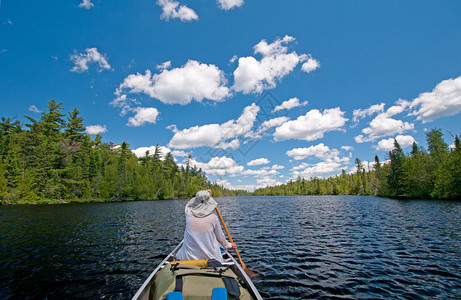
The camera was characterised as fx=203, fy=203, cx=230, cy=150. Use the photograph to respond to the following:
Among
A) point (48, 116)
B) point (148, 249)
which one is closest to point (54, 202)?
point (48, 116)

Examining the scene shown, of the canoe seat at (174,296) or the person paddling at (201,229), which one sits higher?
the person paddling at (201,229)

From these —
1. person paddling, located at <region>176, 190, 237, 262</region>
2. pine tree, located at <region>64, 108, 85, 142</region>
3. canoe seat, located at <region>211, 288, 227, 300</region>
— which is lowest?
canoe seat, located at <region>211, 288, 227, 300</region>

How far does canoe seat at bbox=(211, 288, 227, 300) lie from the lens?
3.51 metres

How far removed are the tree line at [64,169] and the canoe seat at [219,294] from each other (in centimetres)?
6368

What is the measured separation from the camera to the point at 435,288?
23.5 ft

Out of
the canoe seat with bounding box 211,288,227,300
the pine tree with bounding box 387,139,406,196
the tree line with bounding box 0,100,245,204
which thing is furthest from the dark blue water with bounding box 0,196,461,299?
the pine tree with bounding box 387,139,406,196

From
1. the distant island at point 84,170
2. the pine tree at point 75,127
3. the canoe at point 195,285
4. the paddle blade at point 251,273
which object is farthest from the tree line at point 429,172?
the pine tree at point 75,127

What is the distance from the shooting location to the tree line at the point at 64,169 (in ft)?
166

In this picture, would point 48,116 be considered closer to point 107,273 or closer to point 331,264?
point 107,273

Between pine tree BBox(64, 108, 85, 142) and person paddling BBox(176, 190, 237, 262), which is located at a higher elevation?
pine tree BBox(64, 108, 85, 142)

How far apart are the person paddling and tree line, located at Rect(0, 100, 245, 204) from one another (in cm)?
6164

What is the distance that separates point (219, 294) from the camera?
3555 mm

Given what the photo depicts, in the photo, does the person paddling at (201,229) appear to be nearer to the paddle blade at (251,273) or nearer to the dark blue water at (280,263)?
the dark blue water at (280,263)

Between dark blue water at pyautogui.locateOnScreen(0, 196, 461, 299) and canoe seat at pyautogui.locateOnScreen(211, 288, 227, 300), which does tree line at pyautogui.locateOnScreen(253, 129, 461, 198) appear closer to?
dark blue water at pyautogui.locateOnScreen(0, 196, 461, 299)
